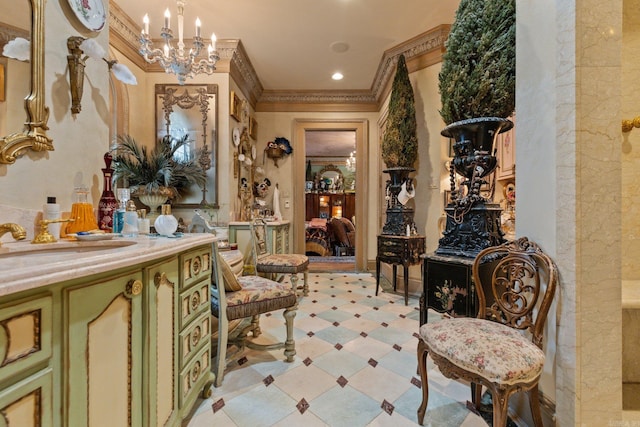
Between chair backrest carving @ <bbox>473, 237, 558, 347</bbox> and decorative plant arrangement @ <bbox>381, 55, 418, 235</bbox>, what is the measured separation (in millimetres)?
1861

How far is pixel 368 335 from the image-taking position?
2.45 m

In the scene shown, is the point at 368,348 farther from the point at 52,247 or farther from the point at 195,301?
the point at 52,247

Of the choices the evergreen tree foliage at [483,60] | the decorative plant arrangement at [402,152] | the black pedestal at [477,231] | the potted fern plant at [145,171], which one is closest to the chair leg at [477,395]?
the black pedestal at [477,231]

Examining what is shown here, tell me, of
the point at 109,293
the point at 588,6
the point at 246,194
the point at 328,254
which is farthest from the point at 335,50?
the point at 328,254

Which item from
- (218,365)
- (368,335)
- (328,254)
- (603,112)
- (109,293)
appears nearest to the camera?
(109,293)

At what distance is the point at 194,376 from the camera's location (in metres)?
1.45

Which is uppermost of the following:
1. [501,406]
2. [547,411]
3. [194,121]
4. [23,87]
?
[194,121]

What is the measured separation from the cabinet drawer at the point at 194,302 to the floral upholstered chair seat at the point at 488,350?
1211 millimetres

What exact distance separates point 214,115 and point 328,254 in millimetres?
4669

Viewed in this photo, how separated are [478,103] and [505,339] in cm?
152

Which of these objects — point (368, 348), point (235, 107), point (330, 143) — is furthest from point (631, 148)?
point (330, 143)

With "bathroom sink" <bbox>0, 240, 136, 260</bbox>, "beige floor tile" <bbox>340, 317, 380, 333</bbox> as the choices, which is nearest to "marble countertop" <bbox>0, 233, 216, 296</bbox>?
"bathroom sink" <bbox>0, 240, 136, 260</bbox>

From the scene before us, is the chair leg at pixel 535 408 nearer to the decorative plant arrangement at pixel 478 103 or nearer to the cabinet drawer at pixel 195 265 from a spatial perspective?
the decorative plant arrangement at pixel 478 103

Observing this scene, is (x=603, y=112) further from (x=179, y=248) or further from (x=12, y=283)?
(x=12, y=283)
